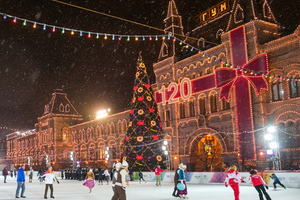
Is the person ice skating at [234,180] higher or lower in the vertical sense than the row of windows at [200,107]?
lower

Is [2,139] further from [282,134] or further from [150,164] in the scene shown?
[282,134]

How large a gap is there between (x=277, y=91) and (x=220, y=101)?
639 cm

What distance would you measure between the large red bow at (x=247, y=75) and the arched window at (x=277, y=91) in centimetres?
92

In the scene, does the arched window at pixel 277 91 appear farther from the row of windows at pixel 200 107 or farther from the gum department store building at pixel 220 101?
the row of windows at pixel 200 107

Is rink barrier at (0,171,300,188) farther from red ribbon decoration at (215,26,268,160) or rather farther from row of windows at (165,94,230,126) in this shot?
row of windows at (165,94,230,126)

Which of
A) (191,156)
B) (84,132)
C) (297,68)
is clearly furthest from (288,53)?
(84,132)

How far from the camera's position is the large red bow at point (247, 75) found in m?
30.2

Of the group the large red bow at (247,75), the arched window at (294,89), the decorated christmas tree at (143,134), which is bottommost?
the decorated christmas tree at (143,134)

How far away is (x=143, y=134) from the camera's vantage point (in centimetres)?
3275

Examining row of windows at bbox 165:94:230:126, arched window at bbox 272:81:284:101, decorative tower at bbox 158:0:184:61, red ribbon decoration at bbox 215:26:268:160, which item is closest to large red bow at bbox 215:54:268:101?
red ribbon decoration at bbox 215:26:268:160

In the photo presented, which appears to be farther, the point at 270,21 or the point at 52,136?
the point at 52,136

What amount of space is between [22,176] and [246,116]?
21.3 metres

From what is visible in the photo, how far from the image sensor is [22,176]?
15859 mm

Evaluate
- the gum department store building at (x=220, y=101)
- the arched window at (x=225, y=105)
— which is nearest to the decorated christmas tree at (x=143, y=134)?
the gum department store building at (x=220, y=101)
